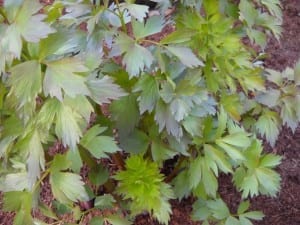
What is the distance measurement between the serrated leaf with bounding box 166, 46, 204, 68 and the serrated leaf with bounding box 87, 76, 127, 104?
0.62 feet

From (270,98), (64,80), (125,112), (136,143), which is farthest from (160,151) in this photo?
(64,80)

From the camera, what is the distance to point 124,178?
1526 millimetres

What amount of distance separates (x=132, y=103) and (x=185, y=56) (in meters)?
0.22

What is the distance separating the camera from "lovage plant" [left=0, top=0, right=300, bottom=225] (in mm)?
1192

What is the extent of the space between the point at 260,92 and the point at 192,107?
437mm

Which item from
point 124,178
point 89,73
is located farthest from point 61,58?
point 124,178

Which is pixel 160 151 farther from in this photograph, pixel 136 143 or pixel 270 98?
pixel 270 98

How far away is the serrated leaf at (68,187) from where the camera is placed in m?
1.38

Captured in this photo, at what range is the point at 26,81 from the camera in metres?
1.14

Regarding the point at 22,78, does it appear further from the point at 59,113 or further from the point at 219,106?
the point at 219,106

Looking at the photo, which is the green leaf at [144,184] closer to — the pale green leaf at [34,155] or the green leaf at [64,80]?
the pale green leaf at [34,155]

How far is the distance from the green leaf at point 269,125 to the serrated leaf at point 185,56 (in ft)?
1.65

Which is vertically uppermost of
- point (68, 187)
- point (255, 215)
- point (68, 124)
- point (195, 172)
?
point (68, 124)

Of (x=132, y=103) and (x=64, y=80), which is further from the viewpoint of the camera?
(x=132, y=103)
